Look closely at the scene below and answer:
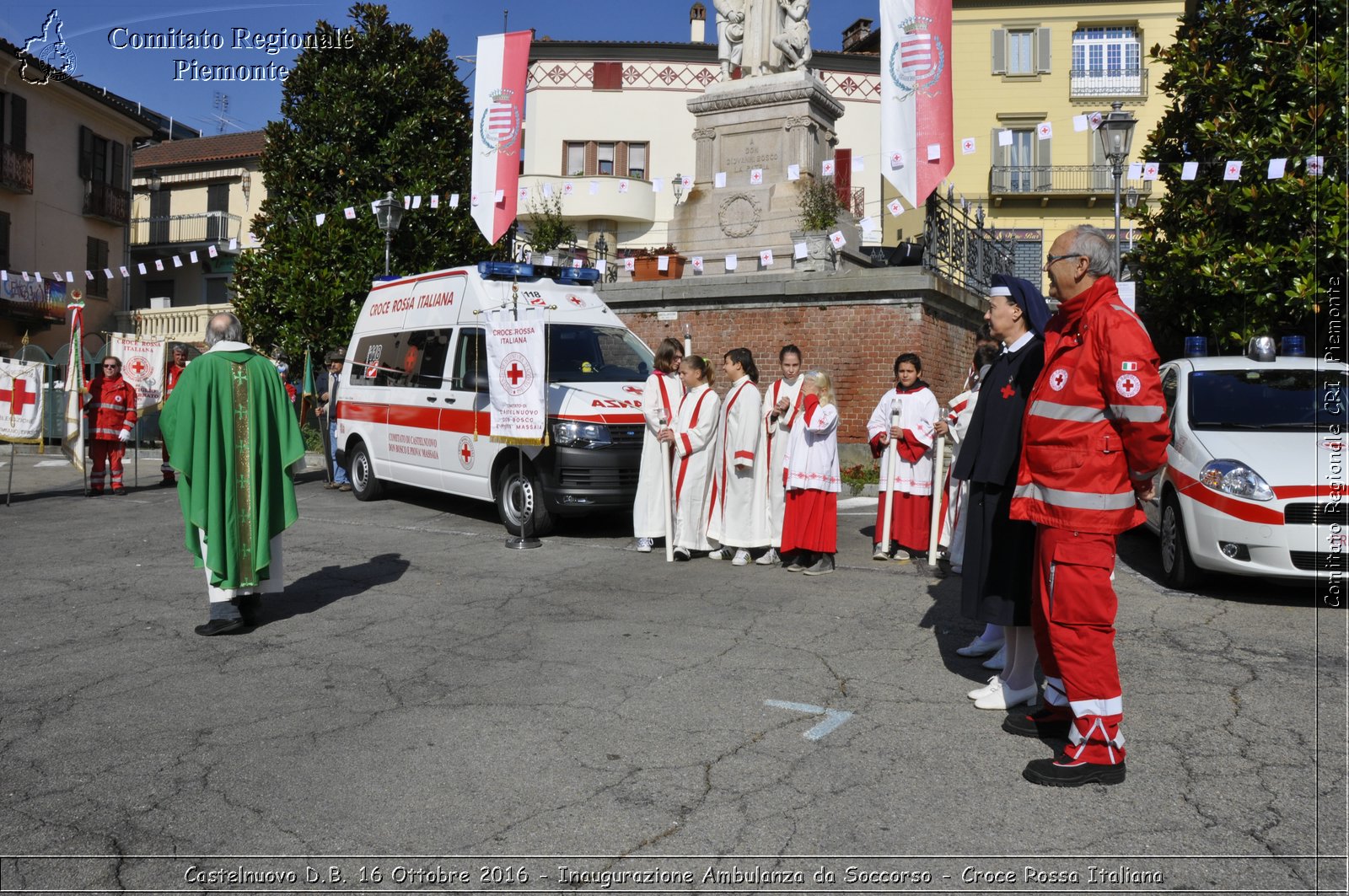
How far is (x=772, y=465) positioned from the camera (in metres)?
9.02

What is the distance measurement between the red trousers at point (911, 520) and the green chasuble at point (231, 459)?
15.6 feet

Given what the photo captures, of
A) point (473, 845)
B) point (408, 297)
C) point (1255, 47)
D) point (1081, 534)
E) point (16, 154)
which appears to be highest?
point (16, 154)

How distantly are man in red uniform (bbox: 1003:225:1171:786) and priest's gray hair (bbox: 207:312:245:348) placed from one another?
15.8 feet

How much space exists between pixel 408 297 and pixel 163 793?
8607mm

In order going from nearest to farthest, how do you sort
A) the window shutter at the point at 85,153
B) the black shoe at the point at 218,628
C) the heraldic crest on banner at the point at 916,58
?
the black shoe at the point at 218,628 < the heraldic crest on banner at the point at 916,58 < the window shutter at the point at 85,153

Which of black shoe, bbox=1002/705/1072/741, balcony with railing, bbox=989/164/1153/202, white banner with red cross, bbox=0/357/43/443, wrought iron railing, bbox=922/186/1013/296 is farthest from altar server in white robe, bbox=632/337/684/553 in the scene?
balcony with railing, bbox=989/164/1153/202

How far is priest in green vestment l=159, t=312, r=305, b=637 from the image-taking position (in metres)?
6.29

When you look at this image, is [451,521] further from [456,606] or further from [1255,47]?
[1255,47]

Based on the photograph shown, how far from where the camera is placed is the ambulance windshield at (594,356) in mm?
10320

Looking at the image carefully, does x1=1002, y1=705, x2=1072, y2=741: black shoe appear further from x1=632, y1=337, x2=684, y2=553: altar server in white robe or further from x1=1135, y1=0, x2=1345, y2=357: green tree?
x1=1135, y1=0, x2=1345, y2=357: green tree

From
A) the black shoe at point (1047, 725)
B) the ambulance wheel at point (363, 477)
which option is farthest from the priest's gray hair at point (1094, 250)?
the ambulance wheel at point (363, 477)

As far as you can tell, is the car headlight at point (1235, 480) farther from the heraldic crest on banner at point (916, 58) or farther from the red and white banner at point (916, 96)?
the heraldic crest on banner at point (916, 58)

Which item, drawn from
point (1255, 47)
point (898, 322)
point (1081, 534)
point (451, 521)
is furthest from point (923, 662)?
point (1255, 47)

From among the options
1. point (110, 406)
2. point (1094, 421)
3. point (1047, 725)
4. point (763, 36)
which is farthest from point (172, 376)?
point (1094, 421)
